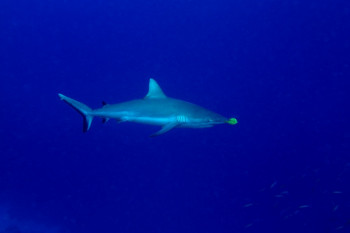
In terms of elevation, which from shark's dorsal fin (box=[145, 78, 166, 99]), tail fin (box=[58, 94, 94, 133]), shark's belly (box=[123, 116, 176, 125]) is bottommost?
shark's belly (box=[123, 116, 176, 125])

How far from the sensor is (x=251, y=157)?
2372cm

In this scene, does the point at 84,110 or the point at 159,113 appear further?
the point at 84,110

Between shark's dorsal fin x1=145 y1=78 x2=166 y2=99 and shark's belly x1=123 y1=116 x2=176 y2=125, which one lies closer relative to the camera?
shark's belly x1=123 y1=116 x2=176 y2=125

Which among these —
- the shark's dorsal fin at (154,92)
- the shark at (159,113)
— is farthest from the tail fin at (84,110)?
the shark's dorsal fin at (154,92)

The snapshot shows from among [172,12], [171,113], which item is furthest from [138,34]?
[171,113]

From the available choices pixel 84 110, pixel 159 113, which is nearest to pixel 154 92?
pixel 159 113

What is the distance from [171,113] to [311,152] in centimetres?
2212

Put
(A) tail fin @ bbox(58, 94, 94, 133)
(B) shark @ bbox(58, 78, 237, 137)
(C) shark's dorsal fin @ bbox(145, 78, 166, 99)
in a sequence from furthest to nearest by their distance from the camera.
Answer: (C) shark's dorsal fin @ bbox(145, 78, 166, 99), (A) tail fin @ bbox(58, 94, 94, 133), (B) shark @ bbox(58, 78, 237, 137)

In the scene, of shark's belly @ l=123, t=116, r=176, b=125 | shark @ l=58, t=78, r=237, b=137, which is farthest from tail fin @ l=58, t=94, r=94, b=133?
shark's belly @ l=123, t=116, r=176, b=125

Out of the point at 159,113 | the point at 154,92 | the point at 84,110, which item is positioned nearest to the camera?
the point at 159,113

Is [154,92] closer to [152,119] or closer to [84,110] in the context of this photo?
[152,119]

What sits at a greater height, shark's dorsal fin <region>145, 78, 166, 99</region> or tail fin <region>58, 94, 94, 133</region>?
shark's dorsal fin <region>145, 78, 166, 99</region>

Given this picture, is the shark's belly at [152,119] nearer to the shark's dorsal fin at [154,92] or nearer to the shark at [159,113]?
the shark at [159,113]

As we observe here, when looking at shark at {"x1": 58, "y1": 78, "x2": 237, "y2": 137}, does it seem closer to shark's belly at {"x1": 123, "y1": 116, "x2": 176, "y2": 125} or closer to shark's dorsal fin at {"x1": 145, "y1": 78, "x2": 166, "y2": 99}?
shark's belly at {"x1": 123, "y1": 116, "x2": 176, "y2": 125}
